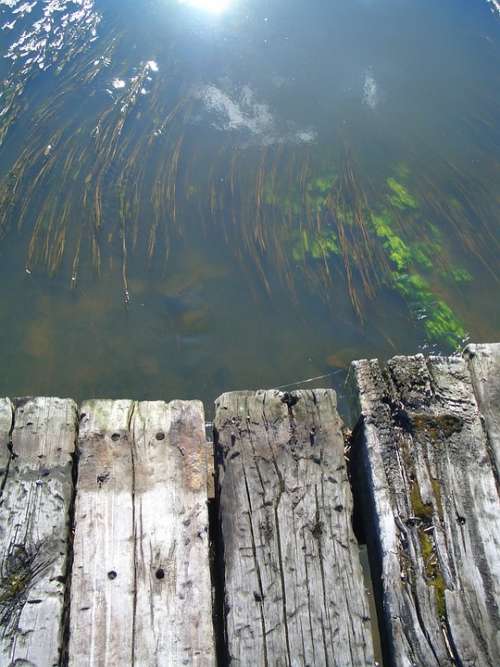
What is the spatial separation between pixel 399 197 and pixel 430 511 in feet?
15.7

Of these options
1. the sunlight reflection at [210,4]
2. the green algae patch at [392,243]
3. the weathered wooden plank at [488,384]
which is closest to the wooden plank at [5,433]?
the weathered wooden plank at [488,384]

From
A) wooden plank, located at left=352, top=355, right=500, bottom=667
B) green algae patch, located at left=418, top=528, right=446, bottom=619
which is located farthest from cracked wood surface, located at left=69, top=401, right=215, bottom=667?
green algae patch, located at left=418, top=528, right=446, bottom=619

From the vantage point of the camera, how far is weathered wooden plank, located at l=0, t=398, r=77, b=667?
2249mm

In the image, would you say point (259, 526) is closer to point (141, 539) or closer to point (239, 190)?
point (141, 539)

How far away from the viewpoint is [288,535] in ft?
8.10

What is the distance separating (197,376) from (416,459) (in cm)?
316

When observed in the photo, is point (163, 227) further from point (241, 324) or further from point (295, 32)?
point (295, 32)

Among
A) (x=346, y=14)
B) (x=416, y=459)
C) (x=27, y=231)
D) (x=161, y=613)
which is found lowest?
(x=161, y=613)

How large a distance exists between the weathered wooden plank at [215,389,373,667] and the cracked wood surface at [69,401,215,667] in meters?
0.10

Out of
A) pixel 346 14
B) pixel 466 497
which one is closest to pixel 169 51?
pixel 346 14

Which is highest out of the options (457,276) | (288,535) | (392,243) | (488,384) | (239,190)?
(239,190)

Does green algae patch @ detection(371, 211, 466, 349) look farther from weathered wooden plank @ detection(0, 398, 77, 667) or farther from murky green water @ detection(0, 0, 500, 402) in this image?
weathered wooden plank @ detection(0, 398, 77, 667)

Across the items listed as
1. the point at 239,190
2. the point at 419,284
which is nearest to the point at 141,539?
the point at 419,284

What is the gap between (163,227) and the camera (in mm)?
6352
